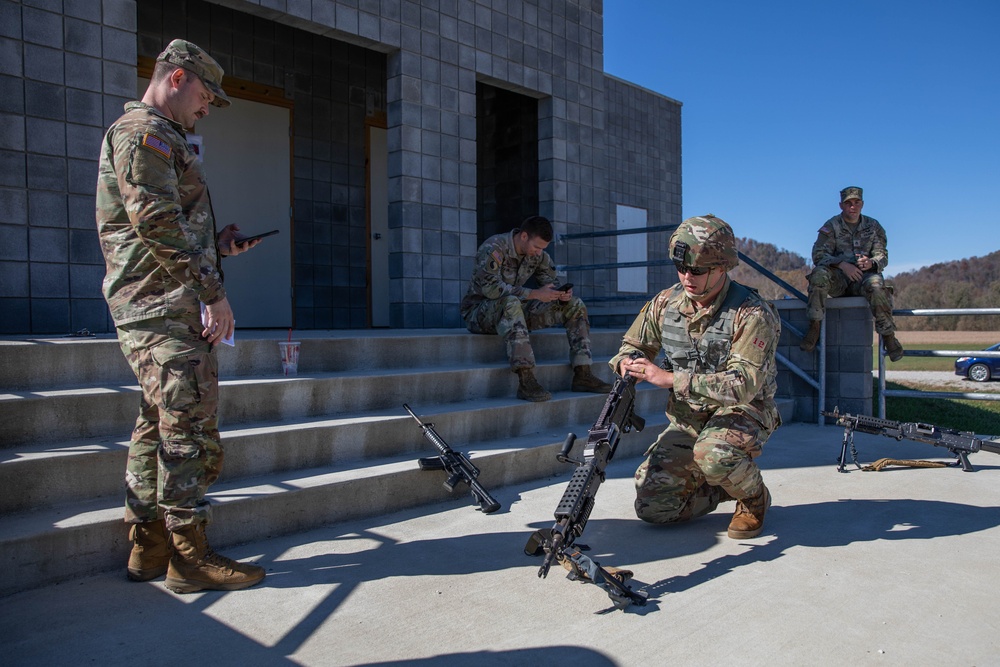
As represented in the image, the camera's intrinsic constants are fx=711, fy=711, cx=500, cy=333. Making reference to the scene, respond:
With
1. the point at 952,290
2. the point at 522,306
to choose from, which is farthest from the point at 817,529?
the point at 952,290

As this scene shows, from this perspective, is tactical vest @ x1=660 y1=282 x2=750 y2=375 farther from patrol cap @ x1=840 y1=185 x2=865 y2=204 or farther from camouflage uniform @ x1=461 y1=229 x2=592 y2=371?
patrol cap @ x1=840 y1=185 x2=865 y2=204

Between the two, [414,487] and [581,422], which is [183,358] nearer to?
[414,487]

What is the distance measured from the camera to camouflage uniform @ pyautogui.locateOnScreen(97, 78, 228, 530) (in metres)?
2.43

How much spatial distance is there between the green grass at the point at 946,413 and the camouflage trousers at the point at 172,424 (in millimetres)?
5485

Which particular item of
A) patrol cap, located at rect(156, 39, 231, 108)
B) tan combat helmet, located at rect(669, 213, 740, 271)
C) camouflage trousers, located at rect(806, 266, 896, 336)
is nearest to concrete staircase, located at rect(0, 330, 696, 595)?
patrol cap, located at rect(156, 39, 231, 108)

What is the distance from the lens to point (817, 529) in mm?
3268

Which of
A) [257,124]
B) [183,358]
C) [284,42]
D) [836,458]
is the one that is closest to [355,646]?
[183,358]

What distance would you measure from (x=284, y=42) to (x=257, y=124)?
856 millimetres

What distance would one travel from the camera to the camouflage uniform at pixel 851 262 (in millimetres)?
5754

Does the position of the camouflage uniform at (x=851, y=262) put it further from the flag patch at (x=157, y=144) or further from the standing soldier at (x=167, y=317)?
the flag patch at (x=157, y=144)

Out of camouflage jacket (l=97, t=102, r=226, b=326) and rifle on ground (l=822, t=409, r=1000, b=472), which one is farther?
rifle on ground (l=822, t=409, r=1000, b=472)

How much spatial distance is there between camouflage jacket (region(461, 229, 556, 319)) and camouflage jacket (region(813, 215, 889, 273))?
2421mm

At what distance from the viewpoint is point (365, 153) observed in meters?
7.50

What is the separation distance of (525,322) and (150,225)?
9.89 ft
